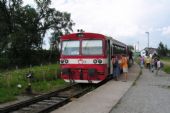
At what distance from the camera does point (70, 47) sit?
21938 millimetres

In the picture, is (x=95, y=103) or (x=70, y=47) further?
(x=70, y=47)

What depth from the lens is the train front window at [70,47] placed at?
21.7 meters

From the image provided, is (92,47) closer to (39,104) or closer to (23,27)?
(39,104)

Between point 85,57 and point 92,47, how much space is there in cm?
71

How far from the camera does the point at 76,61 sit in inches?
846

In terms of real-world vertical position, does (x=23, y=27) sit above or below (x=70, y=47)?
above

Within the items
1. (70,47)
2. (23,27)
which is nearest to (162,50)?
(23,27)

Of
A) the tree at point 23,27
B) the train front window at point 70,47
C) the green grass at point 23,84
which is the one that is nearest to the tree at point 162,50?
the tree at point 23,27

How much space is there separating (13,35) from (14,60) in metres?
3.90

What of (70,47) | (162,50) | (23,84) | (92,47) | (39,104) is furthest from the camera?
(162,50)

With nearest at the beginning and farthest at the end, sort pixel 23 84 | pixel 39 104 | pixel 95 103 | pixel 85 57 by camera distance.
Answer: pixel 95 103 < pixel 39 104 < pixel 23 84 < pixel 85 57

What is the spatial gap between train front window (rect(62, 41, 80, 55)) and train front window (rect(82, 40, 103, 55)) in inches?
14.0

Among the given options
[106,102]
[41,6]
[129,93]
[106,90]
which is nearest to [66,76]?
[106,90]

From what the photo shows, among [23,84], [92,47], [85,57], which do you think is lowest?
[23,84]
